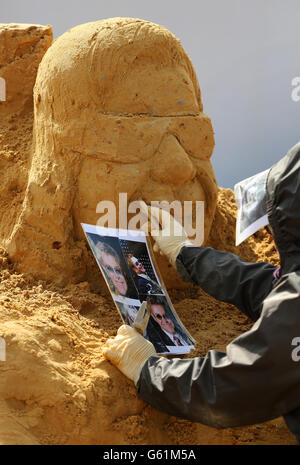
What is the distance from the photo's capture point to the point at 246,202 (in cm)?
257

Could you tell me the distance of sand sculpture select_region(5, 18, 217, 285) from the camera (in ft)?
10.4

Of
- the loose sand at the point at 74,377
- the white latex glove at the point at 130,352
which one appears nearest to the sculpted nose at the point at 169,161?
the loose sand at the point at 74,377

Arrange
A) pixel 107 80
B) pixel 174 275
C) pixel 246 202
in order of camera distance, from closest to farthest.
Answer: pixel 246 202 → pixel 107 80 → pixel 174 275

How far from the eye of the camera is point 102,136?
314cm

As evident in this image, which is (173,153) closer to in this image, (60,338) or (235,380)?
(60,338)

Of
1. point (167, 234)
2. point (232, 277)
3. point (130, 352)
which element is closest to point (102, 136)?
point (167, 234)

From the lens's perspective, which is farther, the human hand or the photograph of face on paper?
the human hand

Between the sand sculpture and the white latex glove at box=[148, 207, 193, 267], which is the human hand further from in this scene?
the sand sculpture

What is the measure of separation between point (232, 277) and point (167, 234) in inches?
16.6

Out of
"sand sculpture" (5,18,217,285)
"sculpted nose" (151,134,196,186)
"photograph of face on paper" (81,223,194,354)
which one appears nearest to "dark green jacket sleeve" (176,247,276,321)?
"photograph of face on paper" (81,223,194,354)

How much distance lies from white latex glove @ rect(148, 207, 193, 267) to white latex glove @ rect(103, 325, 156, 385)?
1.94ft

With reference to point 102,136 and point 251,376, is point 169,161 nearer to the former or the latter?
point 102,136
